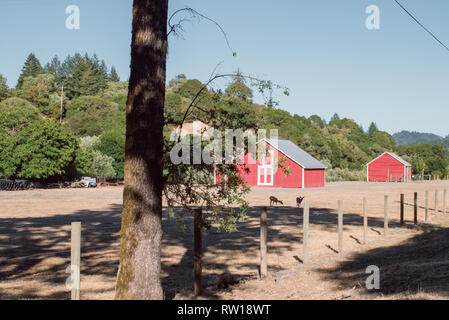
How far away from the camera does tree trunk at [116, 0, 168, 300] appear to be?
6.86m

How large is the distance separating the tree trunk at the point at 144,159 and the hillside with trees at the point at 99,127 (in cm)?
136

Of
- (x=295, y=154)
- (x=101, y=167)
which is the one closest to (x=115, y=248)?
(x=101, y=167)

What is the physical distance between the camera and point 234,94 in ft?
27.2

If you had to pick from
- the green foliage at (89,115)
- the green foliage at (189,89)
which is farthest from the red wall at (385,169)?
the green foliage at (189,89)

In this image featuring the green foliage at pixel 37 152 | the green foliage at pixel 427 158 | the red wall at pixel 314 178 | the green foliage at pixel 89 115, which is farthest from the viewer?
the green foliage at pixel 427 158

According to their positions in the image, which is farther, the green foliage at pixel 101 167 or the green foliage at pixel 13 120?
the green foliage at pixel 101 167

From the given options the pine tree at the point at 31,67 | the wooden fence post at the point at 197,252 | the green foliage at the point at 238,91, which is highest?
the pine tree at the point at 31,67

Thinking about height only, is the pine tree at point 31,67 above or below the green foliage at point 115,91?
above

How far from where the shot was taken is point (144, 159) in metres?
6.95

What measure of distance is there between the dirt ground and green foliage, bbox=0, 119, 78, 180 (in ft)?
74.6

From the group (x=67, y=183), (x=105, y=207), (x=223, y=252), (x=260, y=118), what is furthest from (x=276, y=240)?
(x=67, y=183)

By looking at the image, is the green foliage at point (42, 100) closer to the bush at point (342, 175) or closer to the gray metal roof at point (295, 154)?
the bush at point (342, 175)

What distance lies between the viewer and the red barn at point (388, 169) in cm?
8175

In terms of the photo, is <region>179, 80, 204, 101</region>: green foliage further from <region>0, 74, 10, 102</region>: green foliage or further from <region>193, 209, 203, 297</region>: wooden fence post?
<region>193, 209, 203, 297</region>: wooden fence post
